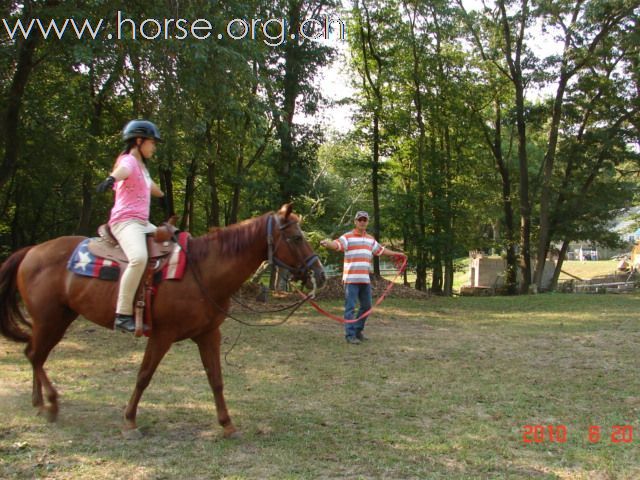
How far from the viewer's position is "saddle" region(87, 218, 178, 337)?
14.4 feet

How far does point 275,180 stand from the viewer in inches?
680

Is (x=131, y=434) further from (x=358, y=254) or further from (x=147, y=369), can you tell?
(x=358, y=254)

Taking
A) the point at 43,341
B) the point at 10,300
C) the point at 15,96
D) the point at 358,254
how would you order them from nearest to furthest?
the point at 43,341, the point at 10,300, the point at 358,254, the point at 15,96

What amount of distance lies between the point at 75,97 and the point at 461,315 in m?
11.4

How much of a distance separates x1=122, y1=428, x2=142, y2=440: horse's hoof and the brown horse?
0.7 inches

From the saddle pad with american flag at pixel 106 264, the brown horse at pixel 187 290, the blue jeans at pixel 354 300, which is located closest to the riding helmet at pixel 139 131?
the saddle pad with american flag at pixel 106 264

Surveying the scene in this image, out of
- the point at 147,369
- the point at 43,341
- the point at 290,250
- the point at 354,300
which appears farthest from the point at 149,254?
the point at 354,300

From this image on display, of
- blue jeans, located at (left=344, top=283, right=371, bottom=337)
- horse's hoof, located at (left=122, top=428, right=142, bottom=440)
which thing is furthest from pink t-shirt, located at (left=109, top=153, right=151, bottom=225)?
blue jeans, located at (left=344, top=283, right=371, bottom=337)

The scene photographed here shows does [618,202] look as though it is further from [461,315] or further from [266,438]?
[266,438]

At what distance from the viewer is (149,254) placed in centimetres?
452

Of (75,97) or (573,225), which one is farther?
(573,225)

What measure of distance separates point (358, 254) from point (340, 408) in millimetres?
3677

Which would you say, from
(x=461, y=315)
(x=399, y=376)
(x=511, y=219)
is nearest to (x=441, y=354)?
(x=399, y=376)
